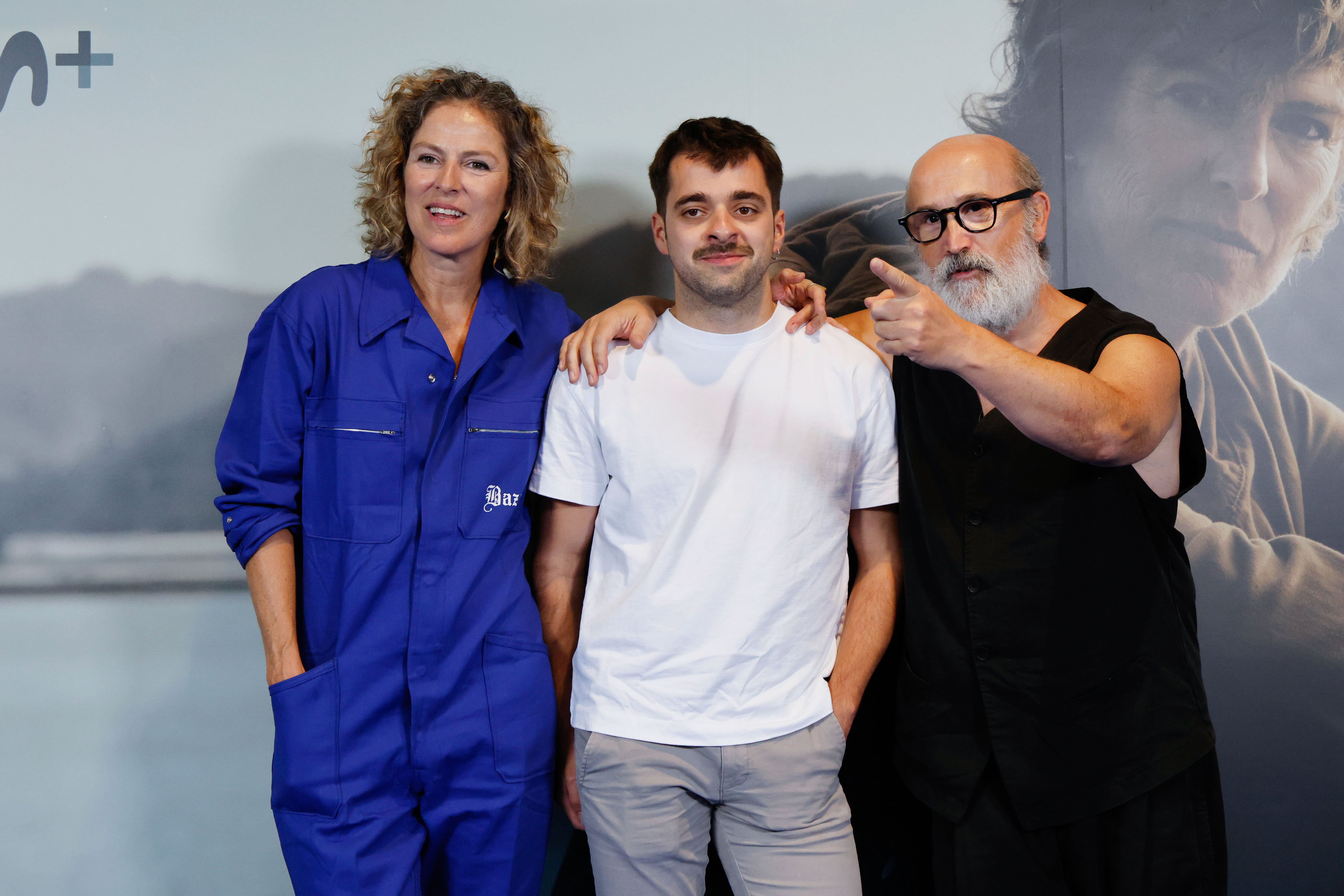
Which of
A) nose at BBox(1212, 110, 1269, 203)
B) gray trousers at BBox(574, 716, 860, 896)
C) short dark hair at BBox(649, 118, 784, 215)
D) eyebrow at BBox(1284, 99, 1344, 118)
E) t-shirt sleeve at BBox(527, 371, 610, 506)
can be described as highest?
eyebrow at BBox(1284, 99, 1344, 118)

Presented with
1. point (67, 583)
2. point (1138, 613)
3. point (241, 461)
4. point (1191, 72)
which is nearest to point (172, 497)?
point (67, 583)

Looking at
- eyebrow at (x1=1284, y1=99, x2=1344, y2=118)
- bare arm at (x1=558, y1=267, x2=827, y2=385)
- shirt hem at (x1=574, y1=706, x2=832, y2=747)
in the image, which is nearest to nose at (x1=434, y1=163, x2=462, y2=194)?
bare arm at (x1=558, y1=267, x2=827, y2=385)

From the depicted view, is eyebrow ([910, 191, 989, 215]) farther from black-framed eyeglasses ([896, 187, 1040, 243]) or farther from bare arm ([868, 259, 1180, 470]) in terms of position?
bare arm ([868, 259, 1180, 470])

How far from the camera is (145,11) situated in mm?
2229

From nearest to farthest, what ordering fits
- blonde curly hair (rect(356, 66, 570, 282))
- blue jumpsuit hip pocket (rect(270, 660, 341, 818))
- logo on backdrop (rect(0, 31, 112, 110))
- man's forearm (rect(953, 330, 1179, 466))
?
man's forearm (rect(953, 330, 1179, 466)) → blue jumpsuit hip pocket (rect(270, 660, 341, 818)) → blonde curly hair (rect(356, 66, 570, 282)) → logo on backdrop (rect(0, 31, 112, 110))

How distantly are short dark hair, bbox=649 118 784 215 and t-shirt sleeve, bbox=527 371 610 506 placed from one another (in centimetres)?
45

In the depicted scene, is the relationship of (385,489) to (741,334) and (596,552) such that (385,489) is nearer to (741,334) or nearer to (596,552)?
(596,552)

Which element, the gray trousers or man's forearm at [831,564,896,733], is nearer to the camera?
the gray trousers

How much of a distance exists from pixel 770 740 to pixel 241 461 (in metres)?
1.16

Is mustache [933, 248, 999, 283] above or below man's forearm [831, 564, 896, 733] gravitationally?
above

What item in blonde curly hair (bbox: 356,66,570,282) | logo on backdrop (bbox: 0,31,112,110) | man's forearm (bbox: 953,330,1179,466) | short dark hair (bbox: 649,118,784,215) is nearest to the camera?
man's forearm (bbox: 953,330,1179,466)

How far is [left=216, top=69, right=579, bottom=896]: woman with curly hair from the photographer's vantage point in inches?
64.2

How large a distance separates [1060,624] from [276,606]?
1517 mm

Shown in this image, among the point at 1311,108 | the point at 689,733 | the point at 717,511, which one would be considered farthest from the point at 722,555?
the point at 1311,108
